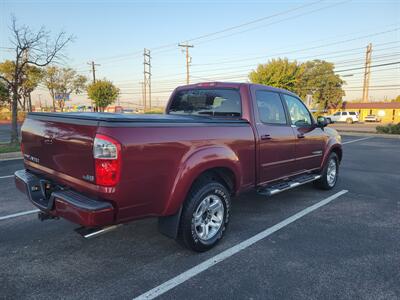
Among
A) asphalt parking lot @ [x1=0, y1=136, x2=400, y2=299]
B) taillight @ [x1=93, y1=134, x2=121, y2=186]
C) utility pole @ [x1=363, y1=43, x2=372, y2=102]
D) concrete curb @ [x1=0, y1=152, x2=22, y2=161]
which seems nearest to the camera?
taillight @ [x1=93, y1=134, x2=121, y2=186]

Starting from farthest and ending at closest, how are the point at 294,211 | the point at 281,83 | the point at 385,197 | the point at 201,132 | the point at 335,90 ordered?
the point at 335,90, the point at 281,83, the point at 385,197, the point at 294,211, the point at 201,132

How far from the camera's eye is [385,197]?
5.65m

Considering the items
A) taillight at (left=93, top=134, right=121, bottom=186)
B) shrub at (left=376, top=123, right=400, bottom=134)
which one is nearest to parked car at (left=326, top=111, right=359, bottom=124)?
shrub at (left=376, top=123, right=400, bottom=134)

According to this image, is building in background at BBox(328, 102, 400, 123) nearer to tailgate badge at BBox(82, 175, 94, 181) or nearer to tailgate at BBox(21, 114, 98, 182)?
tailgate at BBox(21, 114, 98, 182)

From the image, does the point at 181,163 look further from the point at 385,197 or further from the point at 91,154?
the point at 385,197

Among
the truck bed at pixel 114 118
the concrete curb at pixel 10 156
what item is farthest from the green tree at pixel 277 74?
the truck bed at pixel 114 118

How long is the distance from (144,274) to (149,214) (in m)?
0.61

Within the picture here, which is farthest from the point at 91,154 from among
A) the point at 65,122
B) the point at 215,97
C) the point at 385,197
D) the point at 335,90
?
the point at 335,90

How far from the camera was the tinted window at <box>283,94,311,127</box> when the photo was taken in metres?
4.86

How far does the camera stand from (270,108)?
4398 millimetres

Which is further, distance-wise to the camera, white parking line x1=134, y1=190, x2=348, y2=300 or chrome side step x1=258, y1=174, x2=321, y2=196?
chrome side step x1=258, y1=174, x2=321, y2=196

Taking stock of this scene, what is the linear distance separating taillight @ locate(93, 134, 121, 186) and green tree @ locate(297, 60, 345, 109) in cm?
5229

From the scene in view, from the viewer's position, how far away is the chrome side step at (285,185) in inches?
162

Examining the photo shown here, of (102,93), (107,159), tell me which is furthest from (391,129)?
(102,93)
